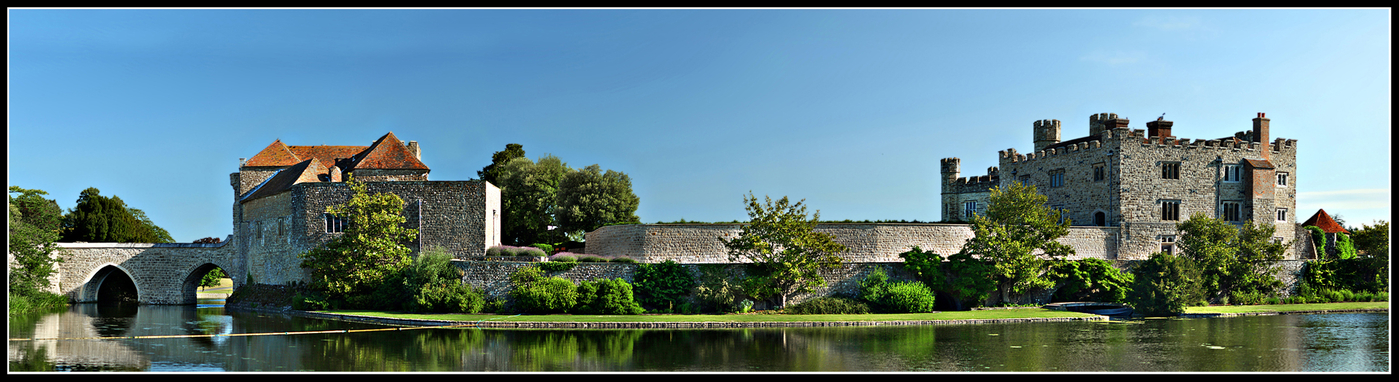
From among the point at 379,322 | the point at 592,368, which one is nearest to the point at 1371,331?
the point at 592,368

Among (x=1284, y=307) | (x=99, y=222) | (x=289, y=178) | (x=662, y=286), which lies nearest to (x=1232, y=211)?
(x=1284, y=307)

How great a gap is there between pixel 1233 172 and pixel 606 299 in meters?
32.7

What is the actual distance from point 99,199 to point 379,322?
143 ft

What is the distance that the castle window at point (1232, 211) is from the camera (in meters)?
44.4

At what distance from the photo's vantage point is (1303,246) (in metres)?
45.6

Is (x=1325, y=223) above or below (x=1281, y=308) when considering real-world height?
above

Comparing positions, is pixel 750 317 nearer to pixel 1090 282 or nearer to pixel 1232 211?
pixel 1090 282

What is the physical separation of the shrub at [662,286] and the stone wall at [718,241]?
2.56 m

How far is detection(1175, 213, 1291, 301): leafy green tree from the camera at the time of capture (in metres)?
39.2

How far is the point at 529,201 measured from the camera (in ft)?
165

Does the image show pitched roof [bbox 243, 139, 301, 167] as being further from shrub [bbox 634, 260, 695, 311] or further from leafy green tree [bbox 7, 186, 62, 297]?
shrub [bbox 634, 260, 695, 311]

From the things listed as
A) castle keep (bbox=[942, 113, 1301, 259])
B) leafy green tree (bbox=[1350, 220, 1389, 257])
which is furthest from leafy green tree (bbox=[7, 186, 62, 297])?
leafy green tree (bbox=[1350, 220, 1389, 257])

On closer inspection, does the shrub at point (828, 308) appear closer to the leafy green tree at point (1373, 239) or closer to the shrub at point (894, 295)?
the shrub at point (894, 295)

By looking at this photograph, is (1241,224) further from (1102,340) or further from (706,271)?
(706,271)
